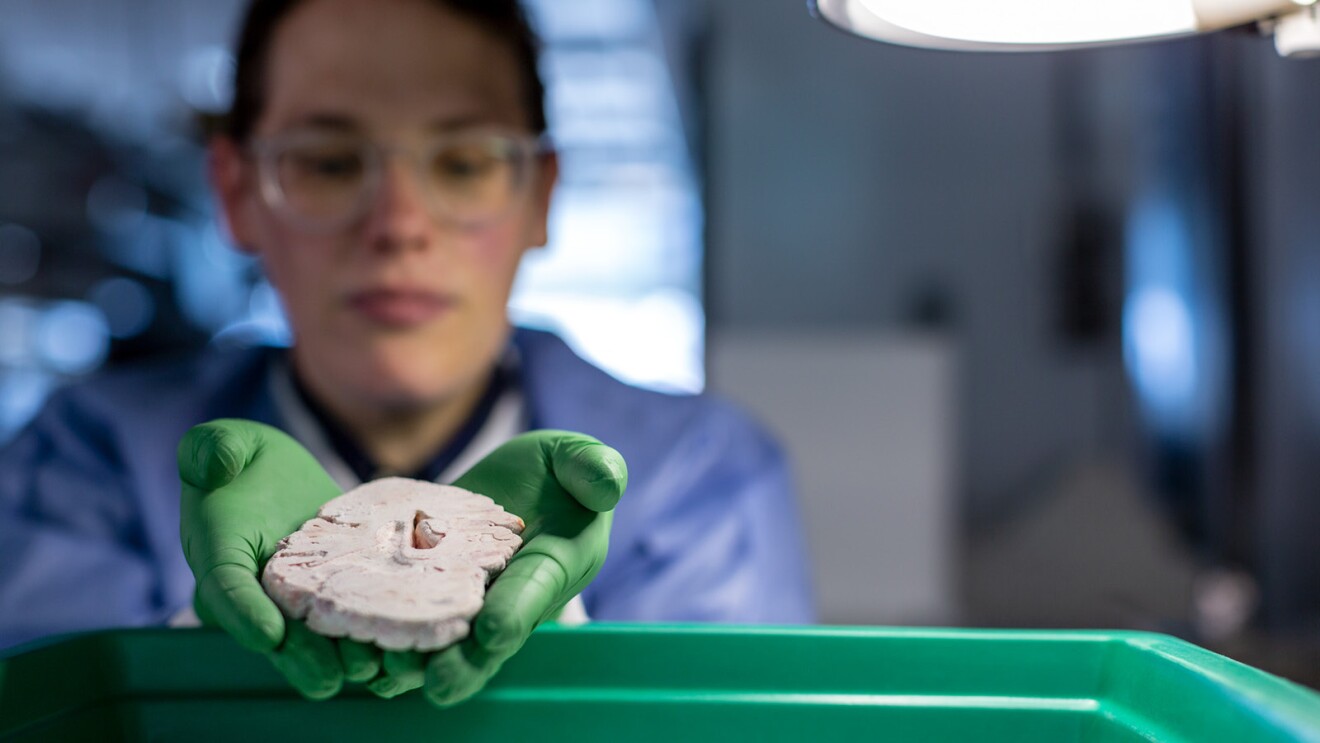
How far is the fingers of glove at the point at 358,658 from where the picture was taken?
0.35 m

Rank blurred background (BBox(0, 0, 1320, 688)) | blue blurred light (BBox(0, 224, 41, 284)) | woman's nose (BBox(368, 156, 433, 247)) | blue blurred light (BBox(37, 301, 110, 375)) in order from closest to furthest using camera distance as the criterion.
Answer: woman's nose (BBox(368, 156, 433, 247)) < blurred background (BBox(0, 0, 1320, 688)) < blue blurred light (BBox(0, 224, 41, 284)) < blue blurred light (BBox(37, 301, 110, 375))

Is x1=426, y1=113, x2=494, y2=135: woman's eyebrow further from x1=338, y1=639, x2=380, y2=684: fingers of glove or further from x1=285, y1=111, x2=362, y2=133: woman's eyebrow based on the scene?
x1=338, y1=639, x2=380, y2=684: fingers of glove

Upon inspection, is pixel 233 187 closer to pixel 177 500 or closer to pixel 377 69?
pixel 377 69

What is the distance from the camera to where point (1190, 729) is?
385mm

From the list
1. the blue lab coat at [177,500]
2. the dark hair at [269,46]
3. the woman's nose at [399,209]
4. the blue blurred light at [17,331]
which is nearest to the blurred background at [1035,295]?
the blue blurred light at [17,331]

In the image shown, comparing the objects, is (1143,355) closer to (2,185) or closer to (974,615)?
(974,615)

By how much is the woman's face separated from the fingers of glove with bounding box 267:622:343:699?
17.3 inches

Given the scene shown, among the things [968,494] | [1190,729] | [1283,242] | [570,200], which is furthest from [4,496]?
[570,200]

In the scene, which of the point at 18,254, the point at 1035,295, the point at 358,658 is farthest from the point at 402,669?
the point at 18,254

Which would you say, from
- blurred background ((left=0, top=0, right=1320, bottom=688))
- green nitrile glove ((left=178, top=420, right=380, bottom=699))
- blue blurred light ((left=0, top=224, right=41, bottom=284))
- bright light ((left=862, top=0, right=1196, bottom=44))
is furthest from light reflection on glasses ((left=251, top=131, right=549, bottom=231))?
blue blurred light ((left=0, top=224, right=41, bottom=284))

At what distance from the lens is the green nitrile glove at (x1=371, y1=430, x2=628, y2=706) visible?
347mm

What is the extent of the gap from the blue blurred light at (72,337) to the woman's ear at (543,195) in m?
2.08

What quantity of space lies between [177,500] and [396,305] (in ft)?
0.75

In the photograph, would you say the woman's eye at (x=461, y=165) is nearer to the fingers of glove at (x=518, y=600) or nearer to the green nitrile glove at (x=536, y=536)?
the green nitrile glove at (x=536, y=536)
